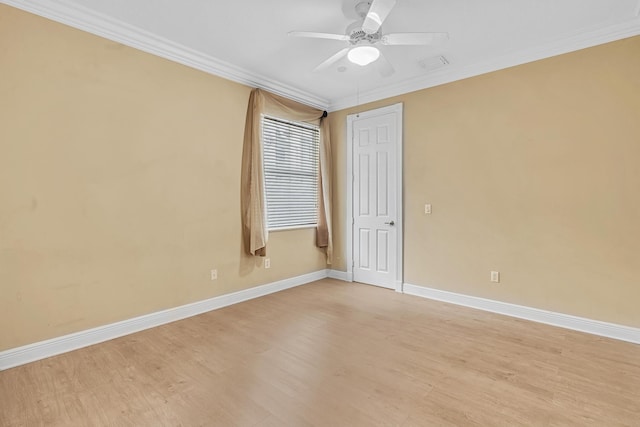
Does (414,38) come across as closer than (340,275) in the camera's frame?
Yes

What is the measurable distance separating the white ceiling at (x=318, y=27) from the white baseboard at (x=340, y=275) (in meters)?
2.88

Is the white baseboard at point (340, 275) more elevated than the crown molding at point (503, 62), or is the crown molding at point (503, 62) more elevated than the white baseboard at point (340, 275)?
the crown molding at point (503, 62)

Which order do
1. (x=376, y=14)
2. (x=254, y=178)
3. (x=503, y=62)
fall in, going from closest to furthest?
(x=376, y=14)
(x=503, y=62)
(x=254, y=178)

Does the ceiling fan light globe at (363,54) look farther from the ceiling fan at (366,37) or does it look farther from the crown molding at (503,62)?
the crown molding at (503,62)

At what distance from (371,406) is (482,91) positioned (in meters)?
3.39

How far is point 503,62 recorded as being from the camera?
3.32 meters

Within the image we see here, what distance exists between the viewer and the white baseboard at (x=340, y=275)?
478cm

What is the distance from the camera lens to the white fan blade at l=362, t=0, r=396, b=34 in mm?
1982

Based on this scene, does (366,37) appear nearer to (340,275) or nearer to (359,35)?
(359,35)

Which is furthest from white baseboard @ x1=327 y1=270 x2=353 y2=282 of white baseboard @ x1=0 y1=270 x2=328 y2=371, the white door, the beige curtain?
the beige curtain

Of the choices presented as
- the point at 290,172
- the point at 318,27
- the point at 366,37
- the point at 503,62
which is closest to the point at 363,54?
the point at 366,37

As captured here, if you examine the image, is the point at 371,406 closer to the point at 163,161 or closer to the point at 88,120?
the point at 163,161

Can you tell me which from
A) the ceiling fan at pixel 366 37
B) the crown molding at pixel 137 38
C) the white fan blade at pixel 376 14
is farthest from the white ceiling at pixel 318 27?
the white fan blade at pixel 376 14

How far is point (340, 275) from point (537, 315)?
101 inches
